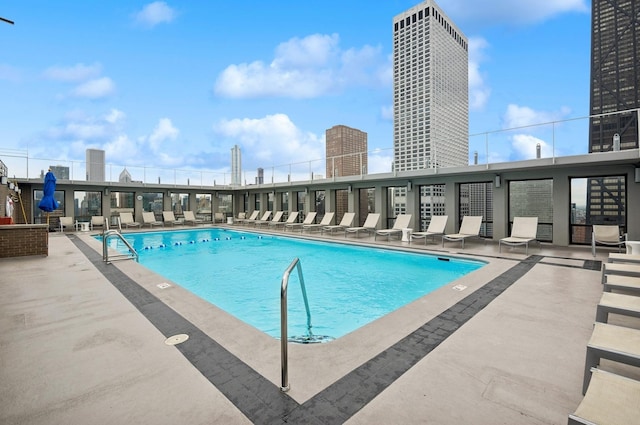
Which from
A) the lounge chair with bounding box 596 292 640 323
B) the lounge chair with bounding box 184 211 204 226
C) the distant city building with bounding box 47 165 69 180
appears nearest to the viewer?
→ the lounge chair with bounding box 596 292 640 323

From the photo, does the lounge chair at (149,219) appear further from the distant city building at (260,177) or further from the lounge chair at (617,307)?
the lounge chair at (617,307)

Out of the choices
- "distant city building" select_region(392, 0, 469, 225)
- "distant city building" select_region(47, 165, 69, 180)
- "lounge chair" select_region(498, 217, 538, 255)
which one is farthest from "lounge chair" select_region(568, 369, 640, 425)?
"distant city building" select_region(47, 165, 69, 180)

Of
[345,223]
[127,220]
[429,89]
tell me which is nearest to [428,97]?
[429,89]

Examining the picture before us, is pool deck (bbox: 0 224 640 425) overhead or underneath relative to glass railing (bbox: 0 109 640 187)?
underneath

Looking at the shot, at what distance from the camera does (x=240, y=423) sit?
1.58m

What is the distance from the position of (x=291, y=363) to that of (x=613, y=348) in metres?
2.02

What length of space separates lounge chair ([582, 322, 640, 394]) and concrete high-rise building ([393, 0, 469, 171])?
25.9 ft

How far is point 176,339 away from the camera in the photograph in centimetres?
262

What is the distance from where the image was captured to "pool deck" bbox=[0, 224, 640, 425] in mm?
1689

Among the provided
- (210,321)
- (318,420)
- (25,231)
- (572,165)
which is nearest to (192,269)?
(25,231)

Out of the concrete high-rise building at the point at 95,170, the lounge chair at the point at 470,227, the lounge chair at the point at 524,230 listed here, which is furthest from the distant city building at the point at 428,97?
the concrete high-rise building at the point at 95,170

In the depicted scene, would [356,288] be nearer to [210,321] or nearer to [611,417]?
[210,321]

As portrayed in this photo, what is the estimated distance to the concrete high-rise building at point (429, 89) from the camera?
9.91 meters

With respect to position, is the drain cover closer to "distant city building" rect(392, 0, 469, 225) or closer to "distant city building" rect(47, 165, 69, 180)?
"distant city building" rect(392, 0, 469, 225)
